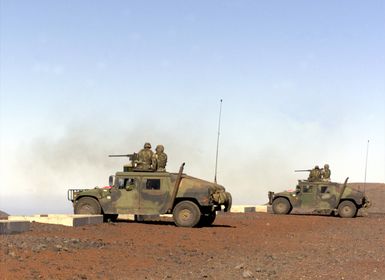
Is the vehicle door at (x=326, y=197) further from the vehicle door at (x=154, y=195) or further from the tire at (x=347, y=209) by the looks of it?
the vehicle door at (x=154, y=195)

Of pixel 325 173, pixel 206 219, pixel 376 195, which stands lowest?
pixel 206 219

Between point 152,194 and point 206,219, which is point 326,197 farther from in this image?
point 152,194

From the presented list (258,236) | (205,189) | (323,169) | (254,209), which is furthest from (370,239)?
(254,209)

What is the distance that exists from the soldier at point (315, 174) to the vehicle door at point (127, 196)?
13.0 meters

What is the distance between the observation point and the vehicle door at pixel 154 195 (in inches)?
763

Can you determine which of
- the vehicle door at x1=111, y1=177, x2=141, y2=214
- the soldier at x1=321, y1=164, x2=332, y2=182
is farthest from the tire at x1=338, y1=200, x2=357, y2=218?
the vehicle door at x1=111, y1=177, x2=141, y2=214

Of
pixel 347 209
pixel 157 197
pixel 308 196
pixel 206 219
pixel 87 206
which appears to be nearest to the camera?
pixel 157 197

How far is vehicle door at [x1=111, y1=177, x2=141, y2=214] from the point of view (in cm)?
1977

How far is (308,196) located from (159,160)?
11.8 m

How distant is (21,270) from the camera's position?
30.2ft

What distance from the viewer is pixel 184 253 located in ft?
41.2

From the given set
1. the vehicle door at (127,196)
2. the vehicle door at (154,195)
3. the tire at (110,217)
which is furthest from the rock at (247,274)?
the tire at (110,217)

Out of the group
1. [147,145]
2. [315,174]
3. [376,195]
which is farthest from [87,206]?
[376,195]

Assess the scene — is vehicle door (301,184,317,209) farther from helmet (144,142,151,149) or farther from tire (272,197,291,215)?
helmet (144,142,151,149)
